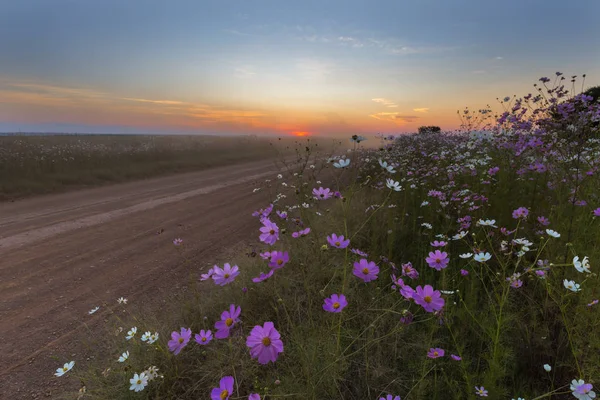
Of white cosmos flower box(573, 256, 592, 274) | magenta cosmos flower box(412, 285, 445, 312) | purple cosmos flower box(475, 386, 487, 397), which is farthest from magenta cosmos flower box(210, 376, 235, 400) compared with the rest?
white cosmos flower box(573, 256, 592, 274)

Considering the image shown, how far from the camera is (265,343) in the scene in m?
1.38

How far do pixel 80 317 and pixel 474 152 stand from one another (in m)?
6.83

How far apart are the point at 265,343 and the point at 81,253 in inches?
175

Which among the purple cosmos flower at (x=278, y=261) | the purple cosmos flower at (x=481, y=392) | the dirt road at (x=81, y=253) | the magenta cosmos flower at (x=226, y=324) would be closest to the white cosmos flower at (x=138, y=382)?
the magenta cosmos flower at (x=226, y=324)

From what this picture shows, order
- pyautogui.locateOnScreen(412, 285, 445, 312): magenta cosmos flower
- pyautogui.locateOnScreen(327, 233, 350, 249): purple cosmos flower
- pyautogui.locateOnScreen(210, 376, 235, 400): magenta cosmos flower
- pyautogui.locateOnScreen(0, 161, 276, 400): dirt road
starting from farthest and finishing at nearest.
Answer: pyautogui.locateOnScreen(0, 161, 276, 400): dirt road → pyautogui.locateOnScreen(327, 233, 350, 249): purple cosmos flower → pyautogui.locateOnScreen(412, 285, 445, 312): magenta cosmos flower → pyautogui.locateOnScreen(210, 376, 235, 400): magenta cosmos flower

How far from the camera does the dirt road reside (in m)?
2.88

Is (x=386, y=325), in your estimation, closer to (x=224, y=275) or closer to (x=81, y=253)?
(x=224, y=275)

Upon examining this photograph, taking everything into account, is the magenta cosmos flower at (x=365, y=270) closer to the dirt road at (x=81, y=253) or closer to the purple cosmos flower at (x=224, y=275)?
the purple cosmos flower at (x=224, y=275)

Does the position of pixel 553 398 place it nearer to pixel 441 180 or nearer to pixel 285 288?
pixel 285 288

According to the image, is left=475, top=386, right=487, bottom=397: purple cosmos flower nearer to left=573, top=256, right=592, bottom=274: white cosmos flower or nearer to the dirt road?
left=573, top=256, right=592, bottom=274: white cosmos flower

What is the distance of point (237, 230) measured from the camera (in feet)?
18.9

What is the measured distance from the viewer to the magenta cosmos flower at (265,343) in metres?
1.34

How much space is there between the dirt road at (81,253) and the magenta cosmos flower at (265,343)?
210cm

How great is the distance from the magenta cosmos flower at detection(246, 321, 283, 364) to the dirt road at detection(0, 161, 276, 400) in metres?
2.10
